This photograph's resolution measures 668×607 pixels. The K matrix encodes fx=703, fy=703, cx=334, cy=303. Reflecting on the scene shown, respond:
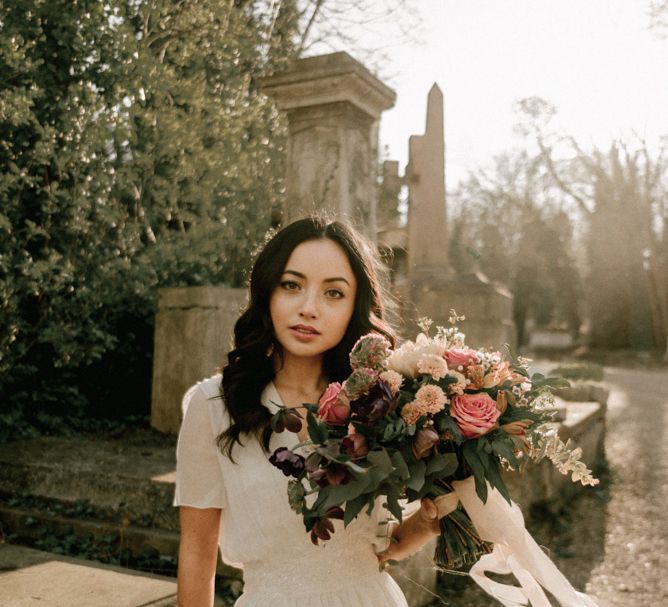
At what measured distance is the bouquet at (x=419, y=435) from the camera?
140 cm

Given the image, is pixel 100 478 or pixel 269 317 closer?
pixel 269 317

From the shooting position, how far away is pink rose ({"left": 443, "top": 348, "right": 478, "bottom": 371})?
5.35 feet

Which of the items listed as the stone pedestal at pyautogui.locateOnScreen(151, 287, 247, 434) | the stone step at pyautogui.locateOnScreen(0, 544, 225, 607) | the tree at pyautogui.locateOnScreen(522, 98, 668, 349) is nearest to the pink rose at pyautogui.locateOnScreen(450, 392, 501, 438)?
the stone step at pyautogui.locateOnScreen(0, 544, 225, 607)

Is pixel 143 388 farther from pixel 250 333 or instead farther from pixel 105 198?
pixel 250 333

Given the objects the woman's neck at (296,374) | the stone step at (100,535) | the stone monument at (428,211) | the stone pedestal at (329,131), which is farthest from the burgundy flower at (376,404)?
the stone monument at (428,211)

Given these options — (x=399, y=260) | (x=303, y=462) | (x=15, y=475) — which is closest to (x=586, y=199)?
(x=399, y=260)

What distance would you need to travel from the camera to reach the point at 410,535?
1.82 m

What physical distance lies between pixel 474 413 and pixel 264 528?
638mm

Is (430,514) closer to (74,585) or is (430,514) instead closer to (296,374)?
(296,374)

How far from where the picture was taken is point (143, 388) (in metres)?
7.38

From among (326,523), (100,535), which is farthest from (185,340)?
(326,523)

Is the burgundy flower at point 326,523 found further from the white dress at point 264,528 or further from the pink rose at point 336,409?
the white dress at point 264,528

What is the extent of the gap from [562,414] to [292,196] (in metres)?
2.97

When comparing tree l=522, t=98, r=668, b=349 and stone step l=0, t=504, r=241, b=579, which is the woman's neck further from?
tree l=522, t=98, r=668, b=349
